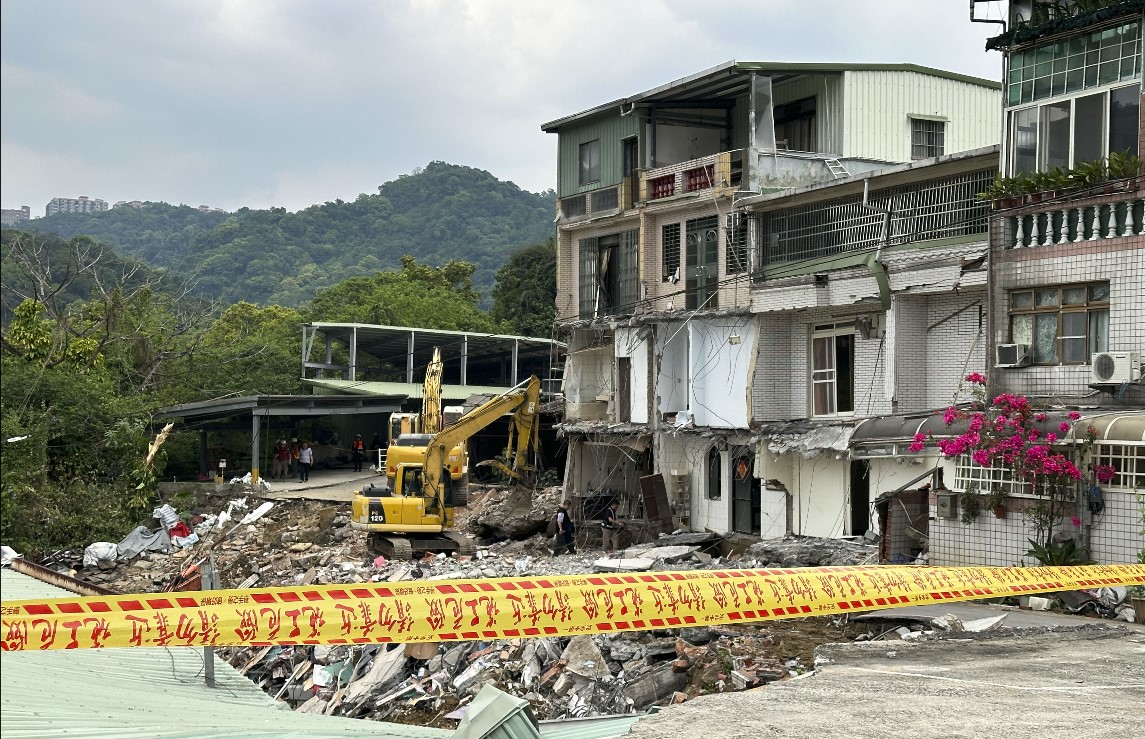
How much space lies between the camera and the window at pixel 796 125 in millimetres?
28891

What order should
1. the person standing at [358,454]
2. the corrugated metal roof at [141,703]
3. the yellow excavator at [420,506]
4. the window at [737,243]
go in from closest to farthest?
the corrugated metal roof at [141,703] < the window at [737,243] < the yellow excavator at [420,506] < the person standing at [358,454]

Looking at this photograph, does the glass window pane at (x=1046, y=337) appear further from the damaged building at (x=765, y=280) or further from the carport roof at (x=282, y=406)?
the carport roof at (x=282, y=406)

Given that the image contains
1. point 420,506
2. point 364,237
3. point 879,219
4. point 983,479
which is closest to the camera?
point 983,479

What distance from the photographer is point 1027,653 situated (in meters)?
11.5

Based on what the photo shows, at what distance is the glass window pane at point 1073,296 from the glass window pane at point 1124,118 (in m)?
2.08

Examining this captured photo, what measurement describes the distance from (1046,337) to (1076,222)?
5.74ft

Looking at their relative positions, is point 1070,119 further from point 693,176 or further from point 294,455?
point 294,455

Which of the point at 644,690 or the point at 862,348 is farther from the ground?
the point at 862,348

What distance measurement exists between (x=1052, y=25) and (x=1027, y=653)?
10.5 meters

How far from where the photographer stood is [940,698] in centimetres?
927

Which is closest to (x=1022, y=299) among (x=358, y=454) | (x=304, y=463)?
(x=304, y=463)

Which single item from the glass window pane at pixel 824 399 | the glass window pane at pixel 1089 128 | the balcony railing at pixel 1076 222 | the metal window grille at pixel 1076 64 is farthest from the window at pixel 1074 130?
the glass window pane at pixel 824 399

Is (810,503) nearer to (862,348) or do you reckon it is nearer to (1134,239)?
(862,348)

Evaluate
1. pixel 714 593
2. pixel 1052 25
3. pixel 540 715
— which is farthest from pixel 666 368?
pixel 714 593
